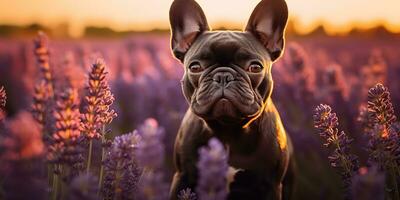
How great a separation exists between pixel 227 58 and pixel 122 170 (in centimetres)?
112

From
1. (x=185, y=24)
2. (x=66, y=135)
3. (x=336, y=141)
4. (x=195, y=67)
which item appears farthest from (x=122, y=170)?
(x=185, y=24)

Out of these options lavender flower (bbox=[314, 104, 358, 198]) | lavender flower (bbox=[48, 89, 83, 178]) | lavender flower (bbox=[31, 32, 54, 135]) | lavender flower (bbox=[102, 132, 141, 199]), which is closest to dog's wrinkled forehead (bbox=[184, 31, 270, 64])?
lavender flower (bbox=[314, 104, 358, 198])

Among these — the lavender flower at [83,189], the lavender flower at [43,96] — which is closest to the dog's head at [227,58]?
the lavender flower at [43,96]

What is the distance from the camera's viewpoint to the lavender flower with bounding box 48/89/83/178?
2029mm

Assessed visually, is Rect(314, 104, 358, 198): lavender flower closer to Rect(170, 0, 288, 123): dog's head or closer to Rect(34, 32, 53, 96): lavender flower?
Rect(170, 0, 288, 123): dog's head

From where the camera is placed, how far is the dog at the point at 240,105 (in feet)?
9.61

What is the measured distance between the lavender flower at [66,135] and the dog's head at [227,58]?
946 millimetres

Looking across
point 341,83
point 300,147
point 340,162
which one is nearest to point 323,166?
point 300,147

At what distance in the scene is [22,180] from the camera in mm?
1756

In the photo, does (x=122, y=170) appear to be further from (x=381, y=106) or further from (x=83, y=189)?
(x=381, y=106)

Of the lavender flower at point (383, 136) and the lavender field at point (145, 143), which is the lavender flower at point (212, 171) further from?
the lavender flower at point (383, 136)

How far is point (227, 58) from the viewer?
309 centimetres


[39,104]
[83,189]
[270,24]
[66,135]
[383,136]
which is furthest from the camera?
[270,24]

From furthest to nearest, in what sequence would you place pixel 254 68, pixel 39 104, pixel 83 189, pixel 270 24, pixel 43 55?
pixel 43 55 < pixel 270 24 < pixel 254 68 < pixel 39 104 < pixel 83 189
